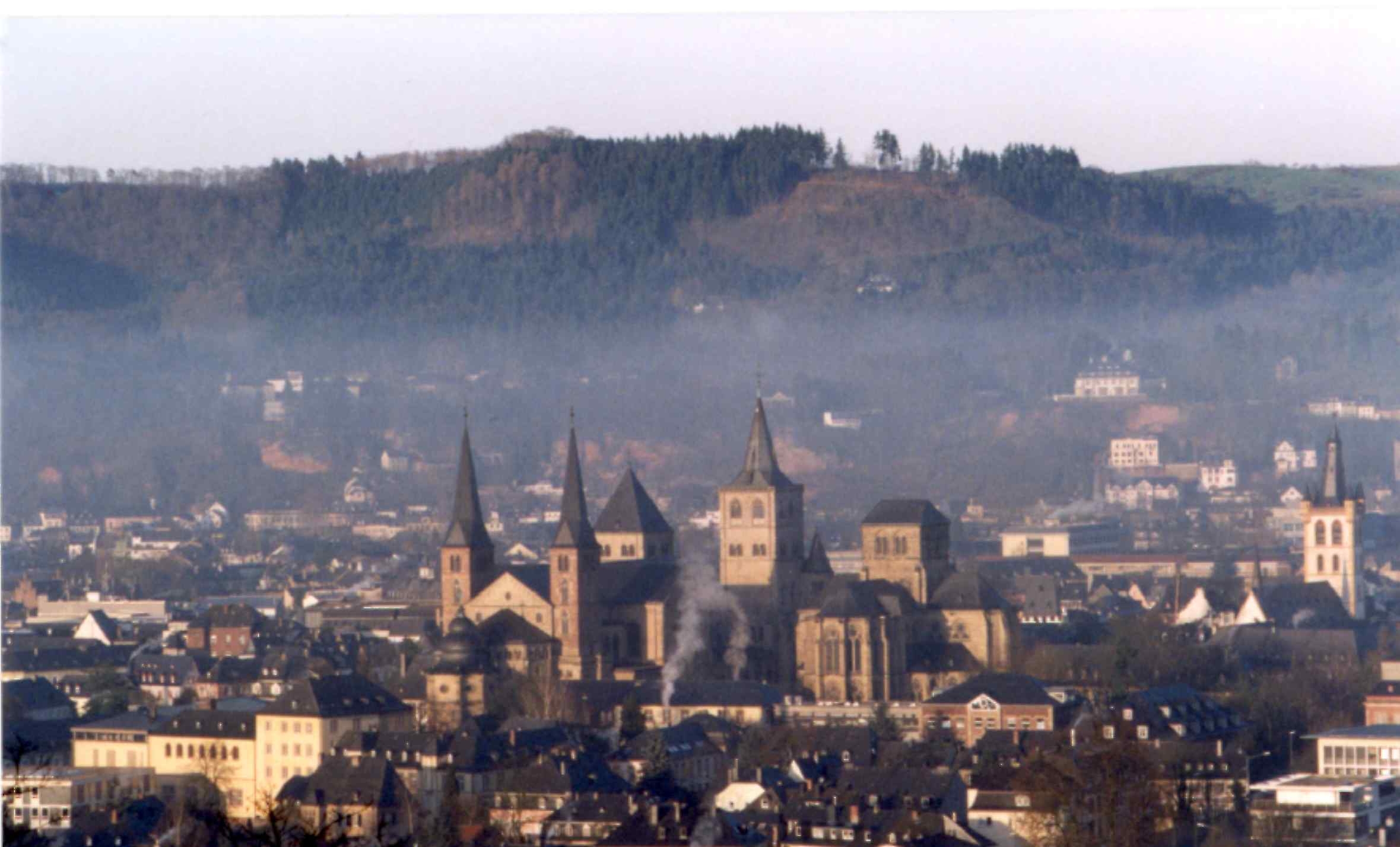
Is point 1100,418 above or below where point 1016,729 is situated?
above

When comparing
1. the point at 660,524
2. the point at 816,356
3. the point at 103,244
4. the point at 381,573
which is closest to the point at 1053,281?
the point at 816,356

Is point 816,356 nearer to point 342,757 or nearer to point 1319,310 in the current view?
point 1319,310

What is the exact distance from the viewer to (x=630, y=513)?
51688 millimetres

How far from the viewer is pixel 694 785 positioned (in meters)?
34.4

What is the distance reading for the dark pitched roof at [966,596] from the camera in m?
47.3

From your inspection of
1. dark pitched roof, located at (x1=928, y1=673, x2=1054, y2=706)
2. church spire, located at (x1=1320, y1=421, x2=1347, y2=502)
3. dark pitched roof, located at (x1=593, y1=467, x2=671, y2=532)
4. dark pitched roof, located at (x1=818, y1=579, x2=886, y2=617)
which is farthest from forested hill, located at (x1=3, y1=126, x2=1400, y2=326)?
dark pitched roof, located at (x1=928, y1=673, x2=1054, y2=706)

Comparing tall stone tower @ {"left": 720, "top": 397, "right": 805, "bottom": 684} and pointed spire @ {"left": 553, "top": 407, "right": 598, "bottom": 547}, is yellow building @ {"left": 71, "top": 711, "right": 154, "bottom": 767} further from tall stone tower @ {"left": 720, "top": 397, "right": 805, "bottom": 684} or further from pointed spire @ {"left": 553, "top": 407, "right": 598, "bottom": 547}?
tall stone tower @ {"left": 720, "top": 397, "right": 805, "bottom": 684}

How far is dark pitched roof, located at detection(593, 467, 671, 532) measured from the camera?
51500 mm

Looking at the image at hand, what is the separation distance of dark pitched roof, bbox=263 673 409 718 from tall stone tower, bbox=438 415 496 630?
848 cm

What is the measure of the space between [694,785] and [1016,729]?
15.0 ft

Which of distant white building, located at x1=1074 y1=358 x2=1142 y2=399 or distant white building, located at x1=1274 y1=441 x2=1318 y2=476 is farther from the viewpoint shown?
distant white building, located at x1=1074 y1=358 x2=1142 y2=399

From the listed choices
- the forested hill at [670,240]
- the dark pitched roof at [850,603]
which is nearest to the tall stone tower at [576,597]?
the dark pitched roof at [850,603]

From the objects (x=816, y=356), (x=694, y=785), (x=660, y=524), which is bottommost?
(x=694, y=785)

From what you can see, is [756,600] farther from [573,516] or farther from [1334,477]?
[1334,477]
